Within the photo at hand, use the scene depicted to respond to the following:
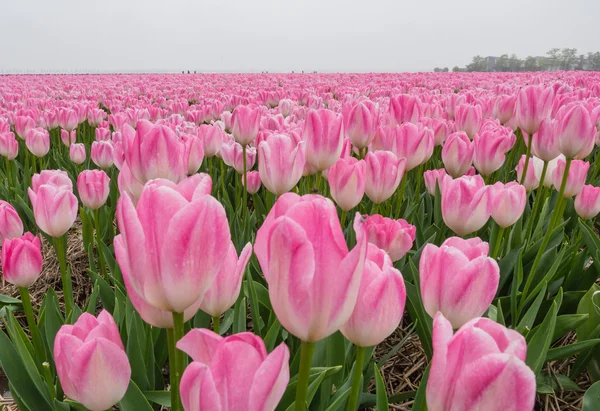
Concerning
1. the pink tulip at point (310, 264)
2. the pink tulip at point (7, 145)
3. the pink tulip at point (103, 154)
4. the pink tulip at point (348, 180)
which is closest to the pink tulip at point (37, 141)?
the pink tulip at point (7, 145)

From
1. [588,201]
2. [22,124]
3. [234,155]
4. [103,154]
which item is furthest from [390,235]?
[22,124]

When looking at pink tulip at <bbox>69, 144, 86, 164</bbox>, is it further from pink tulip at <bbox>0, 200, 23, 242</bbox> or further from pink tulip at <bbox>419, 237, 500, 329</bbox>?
pink tulip at <bbox>419, 237, 500, 329</bbox>

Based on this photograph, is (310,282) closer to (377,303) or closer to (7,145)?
(377,303)

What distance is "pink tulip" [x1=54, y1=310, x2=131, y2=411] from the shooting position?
0.67 metres

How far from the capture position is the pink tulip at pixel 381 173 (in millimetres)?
1646

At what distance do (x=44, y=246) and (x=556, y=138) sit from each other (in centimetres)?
305

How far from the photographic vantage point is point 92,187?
1.91 metres

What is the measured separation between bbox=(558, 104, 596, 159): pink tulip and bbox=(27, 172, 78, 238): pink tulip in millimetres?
1736

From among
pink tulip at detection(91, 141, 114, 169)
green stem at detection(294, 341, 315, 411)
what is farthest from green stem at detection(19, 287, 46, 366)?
pink tulip at detection(91, 141, 114, 169)

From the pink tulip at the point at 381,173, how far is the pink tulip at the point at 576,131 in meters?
0.64

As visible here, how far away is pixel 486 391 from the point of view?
0.49m

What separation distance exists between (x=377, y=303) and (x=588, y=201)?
6.12 feet

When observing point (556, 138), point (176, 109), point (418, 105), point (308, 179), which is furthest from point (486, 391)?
point (176, 109)

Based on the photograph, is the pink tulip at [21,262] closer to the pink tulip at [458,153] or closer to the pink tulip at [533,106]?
the pink tulip at [458,153]
